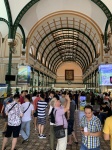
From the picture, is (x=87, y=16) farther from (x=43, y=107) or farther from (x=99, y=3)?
(x=43, y=107)

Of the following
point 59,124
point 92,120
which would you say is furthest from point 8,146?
point 92,120

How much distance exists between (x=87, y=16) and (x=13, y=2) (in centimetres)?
775

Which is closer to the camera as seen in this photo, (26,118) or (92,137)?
(92,137)

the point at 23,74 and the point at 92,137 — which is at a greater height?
the point at 23,74

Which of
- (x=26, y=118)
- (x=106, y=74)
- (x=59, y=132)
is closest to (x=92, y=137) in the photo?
(x=59, y=132)

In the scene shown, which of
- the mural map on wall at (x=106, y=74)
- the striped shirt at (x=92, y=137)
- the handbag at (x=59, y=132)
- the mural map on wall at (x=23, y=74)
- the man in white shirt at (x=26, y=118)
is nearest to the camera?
the striped shirt at (x=92, y=137)

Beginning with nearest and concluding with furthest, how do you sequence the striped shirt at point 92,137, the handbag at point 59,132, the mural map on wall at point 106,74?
the striped shirt at point 92,137 → the handbag at point 59,132 → the mural map on wall at point 106,74

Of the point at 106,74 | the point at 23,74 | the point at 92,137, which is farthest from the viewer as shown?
the point at 23,74

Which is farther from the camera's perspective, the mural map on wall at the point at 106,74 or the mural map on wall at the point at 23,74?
the mural map on wall at the point at 23,74

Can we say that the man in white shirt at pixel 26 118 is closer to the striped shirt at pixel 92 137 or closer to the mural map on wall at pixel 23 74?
the striped shirt at pixel 92 137

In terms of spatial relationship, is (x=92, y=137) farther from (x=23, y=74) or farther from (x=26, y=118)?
(x=23, y=74)

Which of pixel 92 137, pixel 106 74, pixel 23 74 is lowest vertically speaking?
pixel 92 137

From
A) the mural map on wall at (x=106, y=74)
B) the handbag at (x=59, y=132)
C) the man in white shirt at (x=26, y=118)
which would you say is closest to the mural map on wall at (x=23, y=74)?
the mural map on wall at (x=106, y=74)

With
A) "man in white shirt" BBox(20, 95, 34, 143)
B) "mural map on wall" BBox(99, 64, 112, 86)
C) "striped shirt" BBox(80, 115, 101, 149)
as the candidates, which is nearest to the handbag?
"striped shirt" BBox(80, 115, 101, 149)
